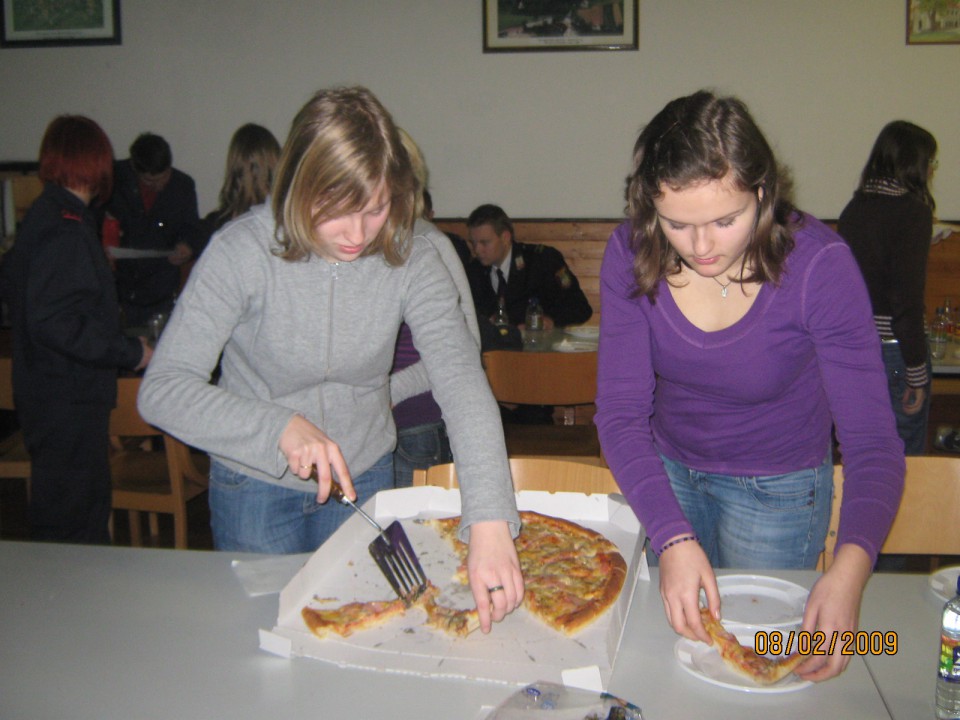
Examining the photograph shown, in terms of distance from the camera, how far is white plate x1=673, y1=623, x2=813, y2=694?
105 centimetres

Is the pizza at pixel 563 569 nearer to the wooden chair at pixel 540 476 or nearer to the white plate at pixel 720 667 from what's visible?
the white plate at pixel 720 667

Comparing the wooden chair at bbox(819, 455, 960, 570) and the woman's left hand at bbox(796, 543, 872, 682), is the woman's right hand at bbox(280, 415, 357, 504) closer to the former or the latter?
the woman's left hand at bbox(796, 543, 872, 682)

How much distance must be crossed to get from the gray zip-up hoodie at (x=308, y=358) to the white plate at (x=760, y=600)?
1.10 ft

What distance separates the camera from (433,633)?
3.84 feet

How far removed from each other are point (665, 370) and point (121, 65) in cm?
482

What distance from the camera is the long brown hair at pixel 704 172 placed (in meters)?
1.17

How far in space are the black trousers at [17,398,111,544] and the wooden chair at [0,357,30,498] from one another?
0.30 metres

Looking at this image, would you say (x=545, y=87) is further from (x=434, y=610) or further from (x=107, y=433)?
(x=434, y=610)

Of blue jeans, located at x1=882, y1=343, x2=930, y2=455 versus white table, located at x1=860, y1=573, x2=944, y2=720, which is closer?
white table, located at x1=860, y1=573, x2=944, y2=720

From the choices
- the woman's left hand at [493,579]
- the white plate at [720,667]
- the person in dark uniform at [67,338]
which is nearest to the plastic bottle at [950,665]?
the white plate at [720,667]

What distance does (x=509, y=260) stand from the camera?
4.29 meters

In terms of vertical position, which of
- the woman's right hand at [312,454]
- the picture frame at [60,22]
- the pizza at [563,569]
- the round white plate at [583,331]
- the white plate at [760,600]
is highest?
the picture frame at [60,22]

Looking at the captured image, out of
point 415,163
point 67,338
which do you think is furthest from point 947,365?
point 67,338
